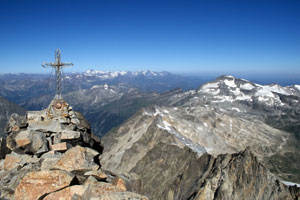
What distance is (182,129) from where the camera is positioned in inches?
7525

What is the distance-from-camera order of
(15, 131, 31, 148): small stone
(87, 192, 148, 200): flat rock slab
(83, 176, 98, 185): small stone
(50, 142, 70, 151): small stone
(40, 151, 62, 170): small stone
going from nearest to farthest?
(87, 192, 148, 200): flat rock slab, (83, 176, 98, 185): small stone, (40, 151, 62, 170): small stone, (15, 131, 31, 148): small stone, (50, 142, 70, 151): small stone

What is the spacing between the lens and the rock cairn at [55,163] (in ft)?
41.1

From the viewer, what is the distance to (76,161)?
15.6 meters

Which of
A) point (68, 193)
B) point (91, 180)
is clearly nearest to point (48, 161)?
point (91, 180)

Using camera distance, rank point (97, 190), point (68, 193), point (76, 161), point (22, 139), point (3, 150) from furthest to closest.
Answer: point (3, 150), point (22, 139), point (76, 161), point (68, 193), point (97, 190)

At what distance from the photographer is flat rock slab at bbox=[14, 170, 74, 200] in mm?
12523

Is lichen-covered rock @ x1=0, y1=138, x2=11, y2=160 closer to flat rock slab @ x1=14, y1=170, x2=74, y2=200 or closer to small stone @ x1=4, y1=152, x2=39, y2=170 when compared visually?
small stone @ x1=4, y1=152, x2=39, y2=170

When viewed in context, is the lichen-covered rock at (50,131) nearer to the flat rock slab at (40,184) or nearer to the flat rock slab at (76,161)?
the flat rock slab at (76,161)

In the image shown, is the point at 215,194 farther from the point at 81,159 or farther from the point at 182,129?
the point at 182,129

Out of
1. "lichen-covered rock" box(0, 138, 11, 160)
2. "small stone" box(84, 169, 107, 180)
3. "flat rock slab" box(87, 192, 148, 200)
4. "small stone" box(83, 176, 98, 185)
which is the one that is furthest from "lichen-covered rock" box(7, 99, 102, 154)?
"flat rock slab" box(87, 192, 148, 200)

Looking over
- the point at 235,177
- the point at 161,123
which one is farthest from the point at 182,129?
the point at 235,177

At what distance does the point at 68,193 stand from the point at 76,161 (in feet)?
11.1

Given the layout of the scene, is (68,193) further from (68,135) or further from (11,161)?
(68,135)

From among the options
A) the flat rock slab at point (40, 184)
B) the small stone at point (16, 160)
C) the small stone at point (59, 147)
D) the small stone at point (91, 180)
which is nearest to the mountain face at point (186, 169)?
the small stone at point (91, 180)
